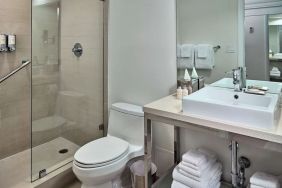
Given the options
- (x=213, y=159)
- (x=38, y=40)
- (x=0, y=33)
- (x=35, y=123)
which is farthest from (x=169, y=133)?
(x=0, y=33)

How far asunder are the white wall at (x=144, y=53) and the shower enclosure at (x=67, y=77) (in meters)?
0.22

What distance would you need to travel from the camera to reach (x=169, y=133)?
1.86 metres

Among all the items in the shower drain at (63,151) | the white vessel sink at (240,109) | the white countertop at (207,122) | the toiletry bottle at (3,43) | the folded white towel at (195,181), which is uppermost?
the toiletry bottle at (3,43)

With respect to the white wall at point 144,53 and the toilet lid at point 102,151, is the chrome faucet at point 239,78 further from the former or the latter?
the toilet lid at point 102,151

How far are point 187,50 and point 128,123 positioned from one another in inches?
32.4

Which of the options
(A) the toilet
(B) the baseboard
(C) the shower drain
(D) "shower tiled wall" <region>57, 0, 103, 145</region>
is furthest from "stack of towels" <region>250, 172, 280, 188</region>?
(C) the shower drain

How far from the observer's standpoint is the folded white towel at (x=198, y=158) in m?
1.34

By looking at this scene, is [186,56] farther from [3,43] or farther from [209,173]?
[3,43]

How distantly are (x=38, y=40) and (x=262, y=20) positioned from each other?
1.94m

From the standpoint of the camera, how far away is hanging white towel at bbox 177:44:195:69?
5.76ft

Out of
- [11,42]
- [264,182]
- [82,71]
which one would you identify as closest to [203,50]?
[264,182]

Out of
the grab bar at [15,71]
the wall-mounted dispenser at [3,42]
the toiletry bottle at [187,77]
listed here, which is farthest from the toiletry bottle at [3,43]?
the toiletry bottle at [187,77]

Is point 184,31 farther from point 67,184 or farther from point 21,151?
point 21,151

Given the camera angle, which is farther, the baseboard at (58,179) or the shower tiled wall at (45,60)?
the shower tiled wall at (45,60)
